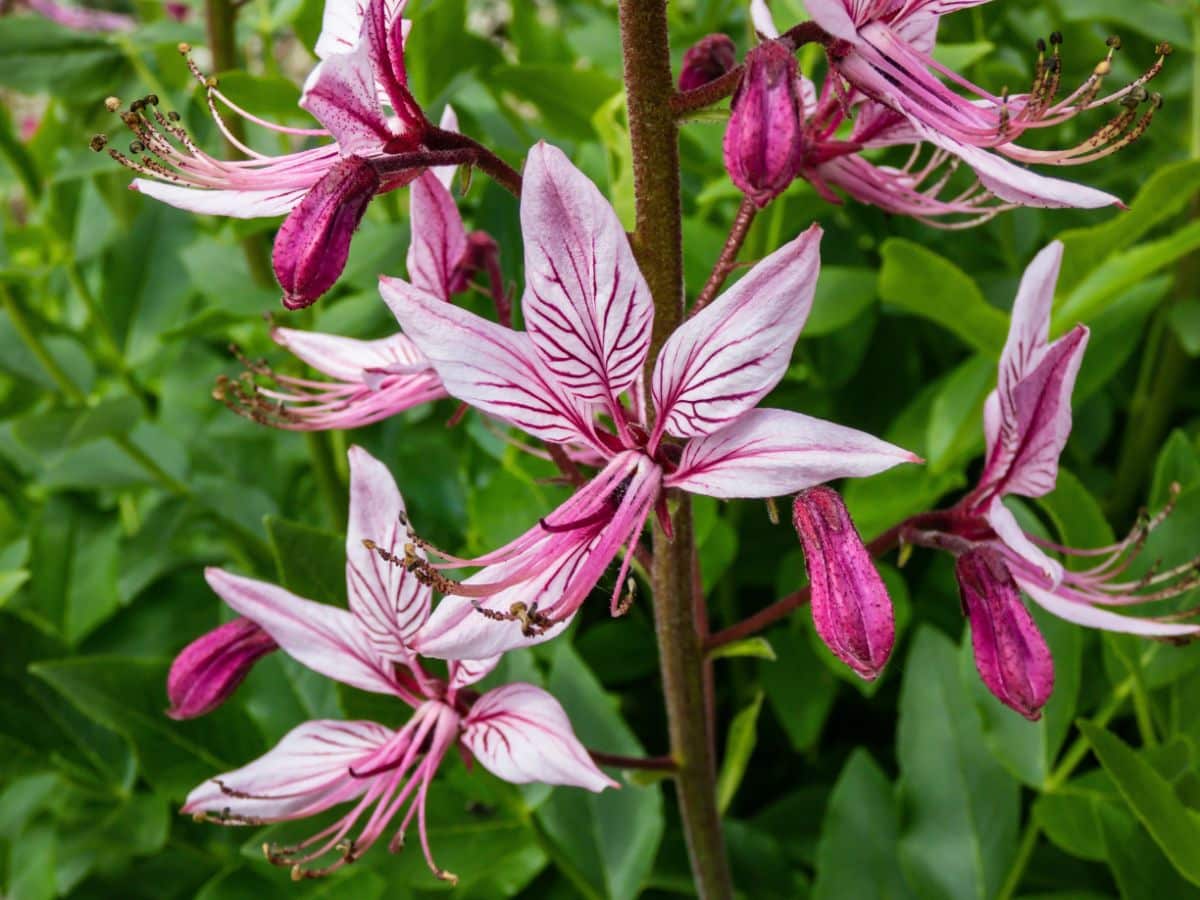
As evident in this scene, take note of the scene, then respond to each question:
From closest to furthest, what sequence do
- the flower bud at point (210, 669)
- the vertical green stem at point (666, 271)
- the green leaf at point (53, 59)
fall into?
the vertical green stem at point (666, 271) < the flower bud at point (210, 669) < the green leaf at point (53, 59)

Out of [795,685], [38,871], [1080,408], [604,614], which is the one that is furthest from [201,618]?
[1080,408]

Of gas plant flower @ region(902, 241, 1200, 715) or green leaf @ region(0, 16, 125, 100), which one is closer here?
gas plant flower @ region(902, 241, 1200, 715)

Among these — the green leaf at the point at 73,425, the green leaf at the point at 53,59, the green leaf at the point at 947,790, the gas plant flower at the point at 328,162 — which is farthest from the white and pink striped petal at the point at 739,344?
the green leaf at the point at 53,59

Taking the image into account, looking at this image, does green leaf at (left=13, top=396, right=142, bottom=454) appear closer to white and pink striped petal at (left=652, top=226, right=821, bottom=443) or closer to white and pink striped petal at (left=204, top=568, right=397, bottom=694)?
white and pink striped petal at (left=204, top=568, right=397, bottom=694)

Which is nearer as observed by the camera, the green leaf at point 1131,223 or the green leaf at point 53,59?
the green leaf at point 1131,223

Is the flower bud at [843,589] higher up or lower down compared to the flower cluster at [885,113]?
lower down

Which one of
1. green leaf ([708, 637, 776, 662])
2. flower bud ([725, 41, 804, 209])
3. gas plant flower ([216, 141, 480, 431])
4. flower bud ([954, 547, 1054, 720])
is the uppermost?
flower bud ([725, 41, 804, 209])

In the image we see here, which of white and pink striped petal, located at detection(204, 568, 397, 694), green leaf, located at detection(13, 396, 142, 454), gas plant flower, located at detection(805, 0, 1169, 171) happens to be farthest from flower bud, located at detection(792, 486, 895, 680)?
green leaf, located at detection(13, 396, 142, 454)

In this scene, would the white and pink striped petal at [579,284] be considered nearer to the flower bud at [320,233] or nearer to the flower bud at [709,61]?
the flower bud at [320,233]
